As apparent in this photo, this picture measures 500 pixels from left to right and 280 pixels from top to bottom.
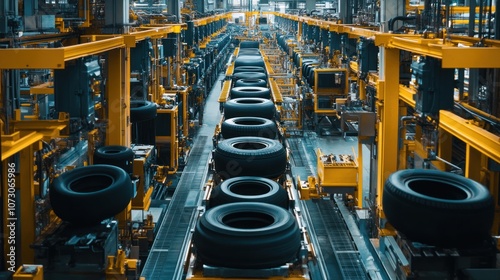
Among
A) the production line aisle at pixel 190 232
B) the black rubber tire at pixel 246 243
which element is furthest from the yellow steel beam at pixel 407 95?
the black rubber tire at pixel 246 243

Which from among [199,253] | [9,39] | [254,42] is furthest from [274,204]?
[254,42]

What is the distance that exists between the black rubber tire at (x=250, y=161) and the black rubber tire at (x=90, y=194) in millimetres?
1408

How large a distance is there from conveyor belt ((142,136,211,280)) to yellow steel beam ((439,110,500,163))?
4.10 meters

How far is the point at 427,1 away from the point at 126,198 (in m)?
4.12

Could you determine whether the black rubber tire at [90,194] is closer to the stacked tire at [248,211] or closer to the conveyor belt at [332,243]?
the stacked tire at [248,211]

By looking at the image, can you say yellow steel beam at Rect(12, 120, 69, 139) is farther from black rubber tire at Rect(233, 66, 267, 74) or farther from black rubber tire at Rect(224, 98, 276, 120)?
black rubber tire at Rect(233, 66, 267, 74)

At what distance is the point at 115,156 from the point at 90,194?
1947 mm

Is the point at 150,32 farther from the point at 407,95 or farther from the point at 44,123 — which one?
the point at 44,123

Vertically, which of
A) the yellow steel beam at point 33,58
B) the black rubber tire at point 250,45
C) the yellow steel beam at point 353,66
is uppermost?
the black rubber tire at point 250,45

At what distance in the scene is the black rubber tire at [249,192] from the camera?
5.93 m

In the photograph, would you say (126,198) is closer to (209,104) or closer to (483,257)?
(483,257)

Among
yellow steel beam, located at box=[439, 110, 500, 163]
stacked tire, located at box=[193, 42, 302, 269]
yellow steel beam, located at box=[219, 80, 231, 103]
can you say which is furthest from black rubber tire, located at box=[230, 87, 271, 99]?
yellow steel beam, located at box=[439, 110, 500, 163]

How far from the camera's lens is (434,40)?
223 inches

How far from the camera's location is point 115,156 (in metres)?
7.64
